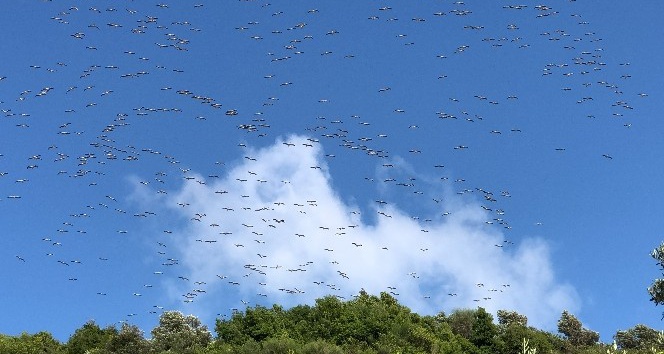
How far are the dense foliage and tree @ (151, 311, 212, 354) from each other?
0.21 m

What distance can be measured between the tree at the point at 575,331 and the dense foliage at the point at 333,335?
33.2 feet

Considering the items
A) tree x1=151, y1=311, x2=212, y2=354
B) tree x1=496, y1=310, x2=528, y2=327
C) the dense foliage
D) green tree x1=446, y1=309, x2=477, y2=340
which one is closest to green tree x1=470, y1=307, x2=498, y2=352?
the dense foliage

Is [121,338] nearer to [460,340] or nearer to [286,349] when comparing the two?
[286,349]

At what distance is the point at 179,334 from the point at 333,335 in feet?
91.8

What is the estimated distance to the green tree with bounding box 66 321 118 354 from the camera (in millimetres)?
119625

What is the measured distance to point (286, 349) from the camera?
8425 cm

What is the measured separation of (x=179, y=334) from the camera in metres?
113

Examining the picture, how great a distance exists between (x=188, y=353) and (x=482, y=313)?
44663 millimetres

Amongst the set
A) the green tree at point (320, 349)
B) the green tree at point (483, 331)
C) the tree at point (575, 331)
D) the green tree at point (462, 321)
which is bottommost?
the green tree at point (320, 349)

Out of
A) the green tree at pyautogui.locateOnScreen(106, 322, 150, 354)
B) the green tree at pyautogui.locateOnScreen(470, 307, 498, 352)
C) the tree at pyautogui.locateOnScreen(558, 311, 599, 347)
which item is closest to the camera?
the green tree at pyautogui.locateOnScreen(470, 307, 498, 352)

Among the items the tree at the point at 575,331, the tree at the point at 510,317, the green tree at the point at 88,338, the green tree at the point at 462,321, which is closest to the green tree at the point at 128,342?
the green tree at the point at 88,338

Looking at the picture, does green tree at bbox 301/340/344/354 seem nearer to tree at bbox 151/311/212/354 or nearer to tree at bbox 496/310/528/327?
tree at bbox 151/311/212/354

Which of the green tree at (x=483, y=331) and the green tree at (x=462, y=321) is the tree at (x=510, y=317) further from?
the green tree at (x=483, y=331)

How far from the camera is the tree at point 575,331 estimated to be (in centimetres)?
13325
